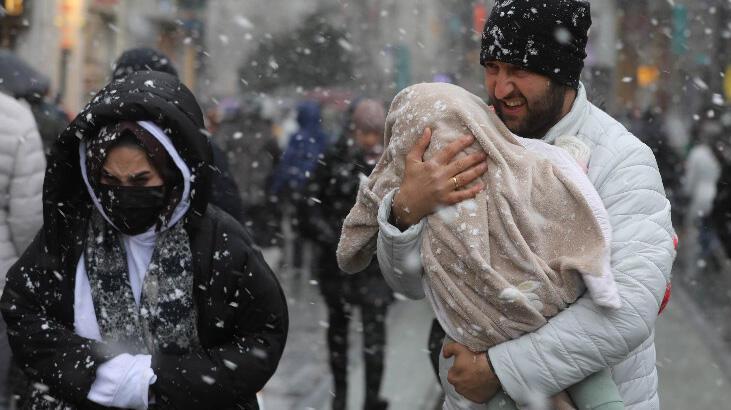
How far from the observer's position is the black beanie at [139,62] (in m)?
5.64

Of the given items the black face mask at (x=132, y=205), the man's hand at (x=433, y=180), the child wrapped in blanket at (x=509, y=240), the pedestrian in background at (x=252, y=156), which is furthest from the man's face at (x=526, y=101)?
the pedestrian in background at (x=252, y=156)

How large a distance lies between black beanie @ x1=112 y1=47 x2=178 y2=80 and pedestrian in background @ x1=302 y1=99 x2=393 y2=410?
5.46ft

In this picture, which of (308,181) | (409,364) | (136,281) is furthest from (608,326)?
(409,364)

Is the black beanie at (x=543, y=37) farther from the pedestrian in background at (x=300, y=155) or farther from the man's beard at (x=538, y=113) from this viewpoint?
the pedestrian in background at (x=300, y=155)

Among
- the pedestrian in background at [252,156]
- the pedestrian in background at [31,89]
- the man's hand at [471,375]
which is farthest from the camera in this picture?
the pedestrian in background at [252,156]

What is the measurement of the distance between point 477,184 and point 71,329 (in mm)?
1327

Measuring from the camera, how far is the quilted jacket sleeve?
280cm

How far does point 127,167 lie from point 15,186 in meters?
1.87

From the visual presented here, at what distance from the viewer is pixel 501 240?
2.76 m

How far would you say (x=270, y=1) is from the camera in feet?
148

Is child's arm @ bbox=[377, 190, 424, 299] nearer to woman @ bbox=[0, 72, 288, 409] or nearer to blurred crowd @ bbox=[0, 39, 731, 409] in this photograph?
woman @ bbox=[0, 72, 288, 409]

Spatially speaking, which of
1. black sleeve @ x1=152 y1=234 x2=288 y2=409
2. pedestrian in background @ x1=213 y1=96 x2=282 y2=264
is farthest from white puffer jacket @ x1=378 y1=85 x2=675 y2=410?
pedestrian in background @ x1=213 y1=96 x2=282 y2=264

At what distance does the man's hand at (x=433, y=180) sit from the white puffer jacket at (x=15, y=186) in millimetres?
2551

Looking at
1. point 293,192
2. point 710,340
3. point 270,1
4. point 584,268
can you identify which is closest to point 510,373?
point 584,268
